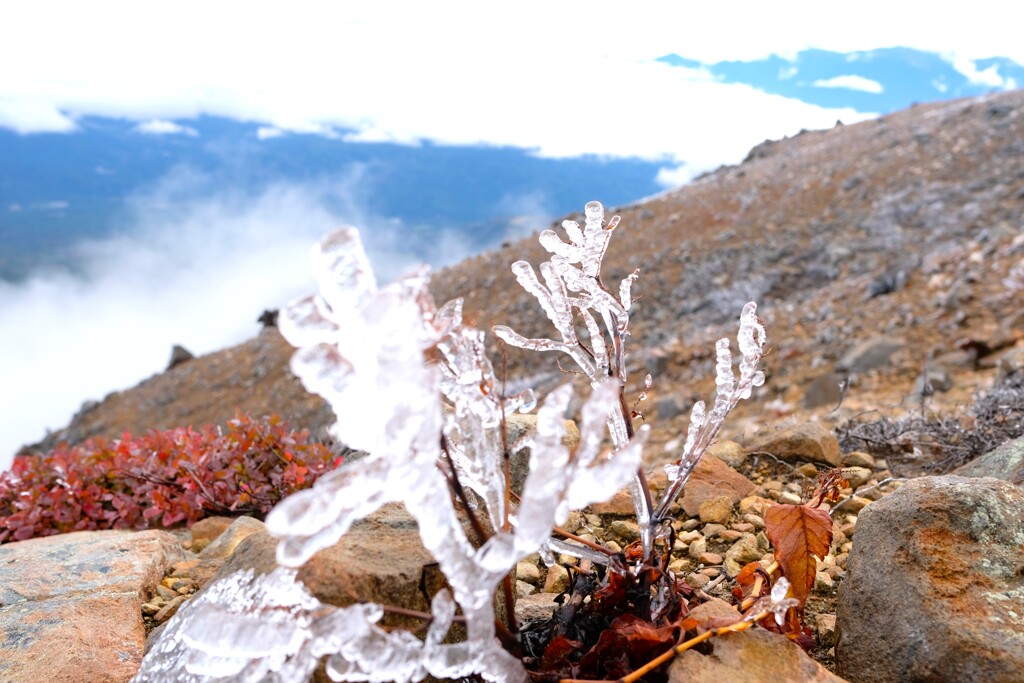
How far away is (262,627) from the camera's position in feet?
3.66

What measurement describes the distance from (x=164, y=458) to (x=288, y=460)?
2.85 feet

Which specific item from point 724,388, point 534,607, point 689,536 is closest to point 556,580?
point 534,607

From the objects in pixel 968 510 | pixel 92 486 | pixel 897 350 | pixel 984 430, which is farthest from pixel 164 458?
pixel 897 350

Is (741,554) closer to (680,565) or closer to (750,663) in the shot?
(680,565)

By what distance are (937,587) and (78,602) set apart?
2625mm

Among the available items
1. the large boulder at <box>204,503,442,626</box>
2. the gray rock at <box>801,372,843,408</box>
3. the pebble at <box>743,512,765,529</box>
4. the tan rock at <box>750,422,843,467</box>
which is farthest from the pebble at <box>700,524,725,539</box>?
the gray rock at <box>801,372,843,408</box>

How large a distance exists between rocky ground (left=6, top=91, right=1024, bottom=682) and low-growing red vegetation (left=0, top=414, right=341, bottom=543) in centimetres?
43

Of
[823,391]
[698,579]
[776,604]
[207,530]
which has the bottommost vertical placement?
[823,391]

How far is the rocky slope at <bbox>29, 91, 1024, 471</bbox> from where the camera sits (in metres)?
7.61

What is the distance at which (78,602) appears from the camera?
2488 mm

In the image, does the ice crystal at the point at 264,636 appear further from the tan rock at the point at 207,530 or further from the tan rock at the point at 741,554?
the tan rock at the point at 207,530

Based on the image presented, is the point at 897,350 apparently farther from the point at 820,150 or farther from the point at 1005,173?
the point at 820,150

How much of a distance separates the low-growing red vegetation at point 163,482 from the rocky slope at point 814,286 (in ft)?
5.09

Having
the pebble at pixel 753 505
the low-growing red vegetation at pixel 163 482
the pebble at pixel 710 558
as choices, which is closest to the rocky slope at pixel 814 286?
the pebble at pixel 753 505
